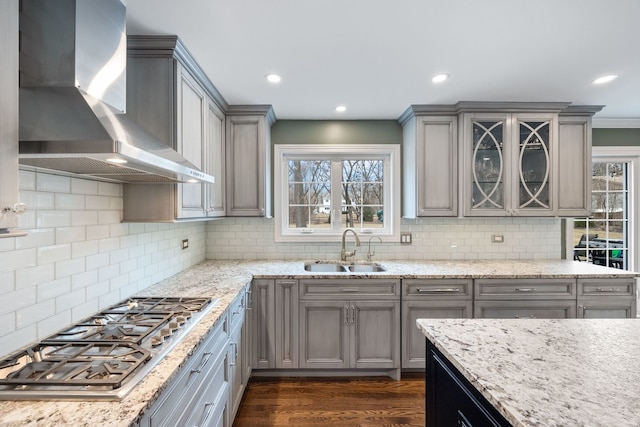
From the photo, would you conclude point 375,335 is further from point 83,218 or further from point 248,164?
point 83,218

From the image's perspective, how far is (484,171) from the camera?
2896mm

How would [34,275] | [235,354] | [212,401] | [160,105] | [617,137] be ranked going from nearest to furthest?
[34,275], [212,401], [160,105], [235,354], [617,137]

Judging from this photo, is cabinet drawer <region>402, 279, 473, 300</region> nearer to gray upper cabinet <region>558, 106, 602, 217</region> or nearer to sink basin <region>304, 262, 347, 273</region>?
sink basin <region>304, 262, 347, 273</region>

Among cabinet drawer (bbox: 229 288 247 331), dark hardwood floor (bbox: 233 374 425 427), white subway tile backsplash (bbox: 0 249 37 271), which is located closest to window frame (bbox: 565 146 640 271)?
dark hardwood floor (bbox: 233 374 425 427)

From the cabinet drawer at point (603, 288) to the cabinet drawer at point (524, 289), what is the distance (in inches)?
3.1

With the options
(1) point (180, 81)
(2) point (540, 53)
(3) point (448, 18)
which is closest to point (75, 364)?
(1) point (180, 81)

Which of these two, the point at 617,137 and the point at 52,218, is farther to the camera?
the point at 617,137

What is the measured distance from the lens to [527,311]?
2.56m

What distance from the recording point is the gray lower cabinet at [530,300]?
255 centimetres

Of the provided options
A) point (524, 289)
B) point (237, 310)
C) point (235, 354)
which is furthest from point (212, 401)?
point (524, 289)

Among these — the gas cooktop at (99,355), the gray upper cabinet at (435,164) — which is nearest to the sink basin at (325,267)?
the gray upper cabinet at (435,164)

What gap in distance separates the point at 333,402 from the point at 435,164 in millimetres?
2228

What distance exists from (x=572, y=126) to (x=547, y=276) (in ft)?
5.07

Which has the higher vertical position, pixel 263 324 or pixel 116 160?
pixel 116 160
